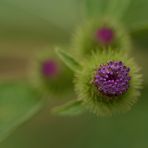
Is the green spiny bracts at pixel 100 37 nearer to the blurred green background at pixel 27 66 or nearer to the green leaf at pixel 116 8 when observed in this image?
the green leaf at pixel 116 8

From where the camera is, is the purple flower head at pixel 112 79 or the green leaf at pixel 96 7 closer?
the purple flower head at pixel 112 79

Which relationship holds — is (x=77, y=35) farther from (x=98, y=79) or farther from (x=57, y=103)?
(x=57, y=103)

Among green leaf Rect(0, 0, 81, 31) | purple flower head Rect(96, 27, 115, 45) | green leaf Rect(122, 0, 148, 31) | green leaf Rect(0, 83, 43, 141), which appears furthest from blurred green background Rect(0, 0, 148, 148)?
purple flower head Rect(96, 27, 115, 45)

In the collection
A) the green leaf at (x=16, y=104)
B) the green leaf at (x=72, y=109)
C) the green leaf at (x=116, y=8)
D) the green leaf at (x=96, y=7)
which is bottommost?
the green leaf at (x=72, y=109)

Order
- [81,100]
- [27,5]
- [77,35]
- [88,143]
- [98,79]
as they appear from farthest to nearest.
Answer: [27,5], [88,143], [77,35], [81,100], [98,79]

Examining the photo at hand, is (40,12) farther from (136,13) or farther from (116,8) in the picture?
(116,8)

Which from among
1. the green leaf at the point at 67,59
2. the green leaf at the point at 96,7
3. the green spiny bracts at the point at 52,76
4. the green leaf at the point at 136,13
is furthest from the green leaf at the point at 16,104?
the green leaf at the point at 136,13

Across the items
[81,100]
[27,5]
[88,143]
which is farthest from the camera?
[27,5]

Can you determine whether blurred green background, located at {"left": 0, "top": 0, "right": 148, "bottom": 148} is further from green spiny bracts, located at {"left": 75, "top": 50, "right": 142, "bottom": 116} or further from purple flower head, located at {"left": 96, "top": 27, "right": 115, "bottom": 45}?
green spiny bracts, located at {"left": 75, "top": 50, "right": 142, "bottom": 116}

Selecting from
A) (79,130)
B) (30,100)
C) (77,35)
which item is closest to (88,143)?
(79,130)
